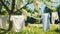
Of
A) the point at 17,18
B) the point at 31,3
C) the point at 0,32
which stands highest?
the point at 31,3

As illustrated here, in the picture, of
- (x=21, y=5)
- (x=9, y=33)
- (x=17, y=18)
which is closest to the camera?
(x=9, y=33)

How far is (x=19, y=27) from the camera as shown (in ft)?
42.5

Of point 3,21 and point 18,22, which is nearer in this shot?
point 18,22

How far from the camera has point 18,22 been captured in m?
12.9

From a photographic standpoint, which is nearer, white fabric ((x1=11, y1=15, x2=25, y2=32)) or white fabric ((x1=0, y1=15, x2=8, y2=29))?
white fabric ((x1=11, y1=15, x2=25, y2=32))

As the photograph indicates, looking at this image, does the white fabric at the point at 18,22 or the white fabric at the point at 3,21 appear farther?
the white fabric at the point at 3,21

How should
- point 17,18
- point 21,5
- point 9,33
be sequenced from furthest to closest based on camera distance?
point 21,5
point 17,18
point 9,33

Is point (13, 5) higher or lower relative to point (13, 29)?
higher

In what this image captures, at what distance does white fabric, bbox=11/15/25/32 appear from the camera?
12680mm

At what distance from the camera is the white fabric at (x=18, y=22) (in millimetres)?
12680

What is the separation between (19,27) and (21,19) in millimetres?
518

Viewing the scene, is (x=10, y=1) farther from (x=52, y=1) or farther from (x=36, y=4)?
(x=52, y=1)

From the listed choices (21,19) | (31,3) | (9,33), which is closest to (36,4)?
(31,3)

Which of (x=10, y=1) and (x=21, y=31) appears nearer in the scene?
(x=21, y=31)
